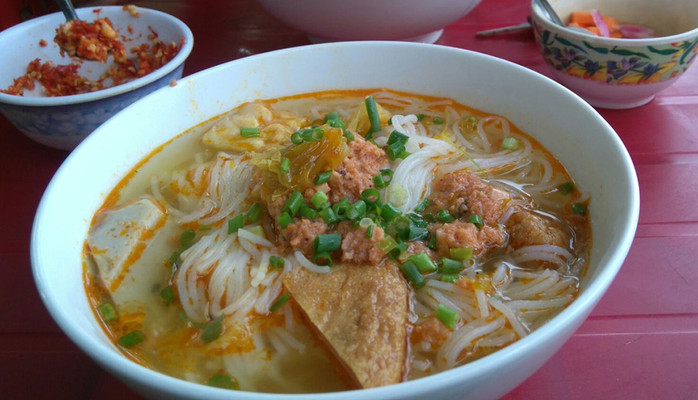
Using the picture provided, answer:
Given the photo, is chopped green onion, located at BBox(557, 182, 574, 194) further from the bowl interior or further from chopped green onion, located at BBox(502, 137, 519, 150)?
the bowl interior

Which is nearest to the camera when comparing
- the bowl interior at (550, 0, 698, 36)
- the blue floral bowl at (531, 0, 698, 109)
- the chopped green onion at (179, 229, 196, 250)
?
the chopped green onion at (179, 229, 196, 250)

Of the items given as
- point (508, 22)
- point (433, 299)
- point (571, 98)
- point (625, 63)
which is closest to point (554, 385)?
point (433, 299)

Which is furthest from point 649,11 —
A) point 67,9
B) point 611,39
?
point 67,9

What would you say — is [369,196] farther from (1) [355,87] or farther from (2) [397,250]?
(1) [355,87]

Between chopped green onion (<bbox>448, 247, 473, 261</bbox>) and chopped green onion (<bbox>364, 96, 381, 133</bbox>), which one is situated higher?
chopped green onion (<bbox>364, 96, 381, 133</bbox>)

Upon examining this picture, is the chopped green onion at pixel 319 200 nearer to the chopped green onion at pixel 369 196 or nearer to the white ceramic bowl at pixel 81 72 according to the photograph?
the chopped green onion at pixel 369 196

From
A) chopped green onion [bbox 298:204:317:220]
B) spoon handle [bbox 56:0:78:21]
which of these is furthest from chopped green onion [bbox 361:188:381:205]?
spoon handle [bbox 56:0:78:21]

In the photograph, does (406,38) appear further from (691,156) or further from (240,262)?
(240,262)
